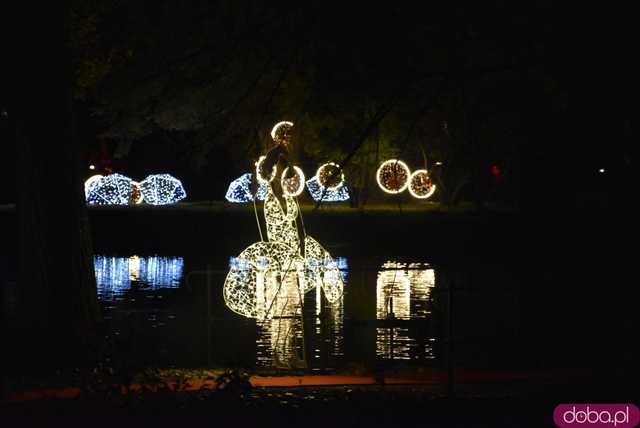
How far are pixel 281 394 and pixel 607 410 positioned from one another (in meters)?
2.82

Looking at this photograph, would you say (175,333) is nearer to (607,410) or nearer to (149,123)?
(607,410)

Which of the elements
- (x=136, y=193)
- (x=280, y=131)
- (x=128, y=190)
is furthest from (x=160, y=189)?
(x=280, y=131)

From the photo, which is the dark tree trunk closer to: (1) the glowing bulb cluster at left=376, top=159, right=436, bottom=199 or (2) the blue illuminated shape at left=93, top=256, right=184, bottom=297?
(2) the blue illuminated shape at left=93, top=256, right=184, bottom=297

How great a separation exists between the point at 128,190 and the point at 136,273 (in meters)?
15.6

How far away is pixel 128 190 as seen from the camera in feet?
124

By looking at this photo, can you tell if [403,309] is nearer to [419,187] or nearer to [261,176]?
[261,176]

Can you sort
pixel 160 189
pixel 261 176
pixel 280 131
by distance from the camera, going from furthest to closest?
pixel 160 189
pixel 280 131
pixel 261 176

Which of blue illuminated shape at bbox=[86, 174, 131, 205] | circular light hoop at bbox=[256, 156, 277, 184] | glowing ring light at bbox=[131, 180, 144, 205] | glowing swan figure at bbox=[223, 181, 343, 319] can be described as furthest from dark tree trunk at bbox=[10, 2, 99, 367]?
glowing ring light at bbox=[131, 180, 144, 205]

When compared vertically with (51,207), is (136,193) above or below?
above

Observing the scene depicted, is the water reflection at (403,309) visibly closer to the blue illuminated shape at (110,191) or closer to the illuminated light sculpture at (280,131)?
the illuminated light sculpture at (280,131)

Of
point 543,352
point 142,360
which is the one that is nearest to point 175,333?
point 543,352

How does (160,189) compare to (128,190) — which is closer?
(128,190)

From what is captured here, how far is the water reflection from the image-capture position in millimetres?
12211

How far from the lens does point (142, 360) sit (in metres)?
8.09
